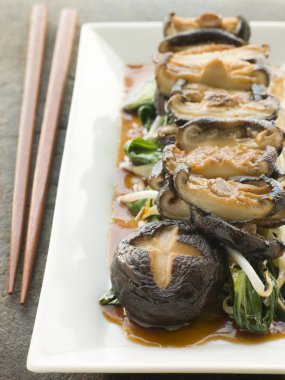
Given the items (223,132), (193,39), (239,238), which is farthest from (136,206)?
(193,39)

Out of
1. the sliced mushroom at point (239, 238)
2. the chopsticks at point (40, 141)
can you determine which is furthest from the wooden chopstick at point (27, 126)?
the sliced mushroom at point (239, 238)

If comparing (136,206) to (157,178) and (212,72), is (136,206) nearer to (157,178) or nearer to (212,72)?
(157,178)

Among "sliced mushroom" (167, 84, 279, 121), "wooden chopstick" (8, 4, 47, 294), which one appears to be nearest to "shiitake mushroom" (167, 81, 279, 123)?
"sliced mushroom" (167, 84, 279, 121)

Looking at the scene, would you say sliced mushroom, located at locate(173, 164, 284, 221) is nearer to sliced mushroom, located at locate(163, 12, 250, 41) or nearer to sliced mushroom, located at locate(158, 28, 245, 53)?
sliced mushroom, located at locate(158, 28, 245, 53)

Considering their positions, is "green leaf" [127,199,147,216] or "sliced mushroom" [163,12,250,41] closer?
"green leaf" [127,199,147,216]

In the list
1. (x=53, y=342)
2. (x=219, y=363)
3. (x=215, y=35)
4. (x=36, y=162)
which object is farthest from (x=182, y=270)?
(x=215, y=35)
